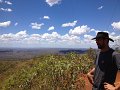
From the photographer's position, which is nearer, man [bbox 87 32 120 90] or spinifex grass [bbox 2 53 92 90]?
man [bbox 87 32 120 90]

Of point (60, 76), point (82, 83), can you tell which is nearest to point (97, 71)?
point (60, 76)

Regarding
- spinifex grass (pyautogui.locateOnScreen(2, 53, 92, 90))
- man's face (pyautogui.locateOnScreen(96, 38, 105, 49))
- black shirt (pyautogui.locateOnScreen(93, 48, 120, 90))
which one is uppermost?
man's face (pyautogui.locateOnScreen(96, 38, 105, 49))

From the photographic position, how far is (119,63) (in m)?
3.75

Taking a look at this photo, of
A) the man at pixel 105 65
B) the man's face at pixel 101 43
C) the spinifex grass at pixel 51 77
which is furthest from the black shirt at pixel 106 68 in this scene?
the spinifex grass at pixel 51 77

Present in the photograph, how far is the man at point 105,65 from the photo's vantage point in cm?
394

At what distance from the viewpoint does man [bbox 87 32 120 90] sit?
394 centimetres

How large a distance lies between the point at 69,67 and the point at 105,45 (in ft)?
19.9

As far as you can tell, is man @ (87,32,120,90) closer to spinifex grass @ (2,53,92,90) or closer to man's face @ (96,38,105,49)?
man's face @ (96,38,105,49)

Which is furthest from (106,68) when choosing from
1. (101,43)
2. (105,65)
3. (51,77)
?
(51,77)

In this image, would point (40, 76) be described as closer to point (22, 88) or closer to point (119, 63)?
point (22, 88)

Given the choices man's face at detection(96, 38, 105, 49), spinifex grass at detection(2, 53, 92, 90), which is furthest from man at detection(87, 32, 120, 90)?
spinifex grass at detection(2, 53, 92, 90)

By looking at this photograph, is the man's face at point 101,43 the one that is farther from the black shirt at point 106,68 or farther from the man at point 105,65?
the black shirt at point 106,68

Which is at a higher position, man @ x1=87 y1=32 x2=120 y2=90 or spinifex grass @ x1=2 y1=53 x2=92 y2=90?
man @ x1=87 y1=32 x2=120 y2=90

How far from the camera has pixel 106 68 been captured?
4016 millimetres
